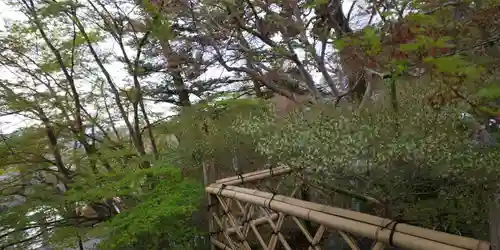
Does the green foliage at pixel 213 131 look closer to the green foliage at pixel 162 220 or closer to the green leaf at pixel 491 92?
the green foliage at pixel 162 220

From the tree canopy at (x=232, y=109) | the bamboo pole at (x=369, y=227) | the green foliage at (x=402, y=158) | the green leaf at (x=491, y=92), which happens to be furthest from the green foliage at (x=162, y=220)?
the green leaf at (x=491, y=92)

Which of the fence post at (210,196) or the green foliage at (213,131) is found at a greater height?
the green foliage at (213,131)

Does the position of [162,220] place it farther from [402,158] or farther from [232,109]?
[402,158]

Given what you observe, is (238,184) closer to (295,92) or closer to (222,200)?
(222,200)

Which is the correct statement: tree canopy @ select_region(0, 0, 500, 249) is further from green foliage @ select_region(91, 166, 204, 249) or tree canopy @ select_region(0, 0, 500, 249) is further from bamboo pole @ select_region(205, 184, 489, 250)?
bamboo pole @ select_region(205, 184, 489, 250)

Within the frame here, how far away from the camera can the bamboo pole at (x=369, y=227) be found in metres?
1.18

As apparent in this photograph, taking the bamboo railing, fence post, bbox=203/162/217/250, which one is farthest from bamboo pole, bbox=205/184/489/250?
fence post, bbox=203/162/217/250

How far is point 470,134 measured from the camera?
80.0 inches

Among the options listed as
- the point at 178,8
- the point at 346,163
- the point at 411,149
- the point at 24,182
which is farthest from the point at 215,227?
the point at 24,182

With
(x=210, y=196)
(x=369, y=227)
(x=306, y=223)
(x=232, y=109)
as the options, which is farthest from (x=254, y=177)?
(x=232, y=109)

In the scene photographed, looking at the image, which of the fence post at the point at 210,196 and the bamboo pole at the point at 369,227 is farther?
the fence post at the point at 210,196

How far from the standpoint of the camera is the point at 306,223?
3.43 meters

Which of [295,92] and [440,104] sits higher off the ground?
[295,92]

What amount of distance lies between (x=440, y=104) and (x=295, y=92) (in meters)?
3.31
